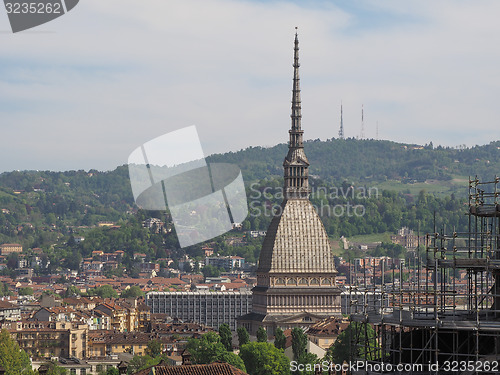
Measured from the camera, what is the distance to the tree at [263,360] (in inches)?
4112

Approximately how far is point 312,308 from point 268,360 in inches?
1764

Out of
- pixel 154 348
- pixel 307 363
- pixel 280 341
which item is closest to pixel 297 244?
pixel 154 348

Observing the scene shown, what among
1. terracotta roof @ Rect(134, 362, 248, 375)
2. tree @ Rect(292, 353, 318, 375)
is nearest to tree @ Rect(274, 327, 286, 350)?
tree @ Rect(292, 353, 318, 375)

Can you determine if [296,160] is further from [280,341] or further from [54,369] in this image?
[54,369]

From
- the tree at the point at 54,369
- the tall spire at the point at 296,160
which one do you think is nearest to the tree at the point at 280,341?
the tree at the point at 54,369

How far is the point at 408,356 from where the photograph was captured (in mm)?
41062

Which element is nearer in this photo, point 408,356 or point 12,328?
point 408,356

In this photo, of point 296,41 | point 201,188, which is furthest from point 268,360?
point 201,188

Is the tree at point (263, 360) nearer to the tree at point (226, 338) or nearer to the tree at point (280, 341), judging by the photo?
the tree at point (280, 341)

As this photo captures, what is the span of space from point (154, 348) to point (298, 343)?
817 inches

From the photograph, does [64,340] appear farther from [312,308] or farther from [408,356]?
[408,356]

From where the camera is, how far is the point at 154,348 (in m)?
136

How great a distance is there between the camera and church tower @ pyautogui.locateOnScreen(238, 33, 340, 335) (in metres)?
151

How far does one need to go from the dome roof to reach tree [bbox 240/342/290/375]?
4252 centimetres
